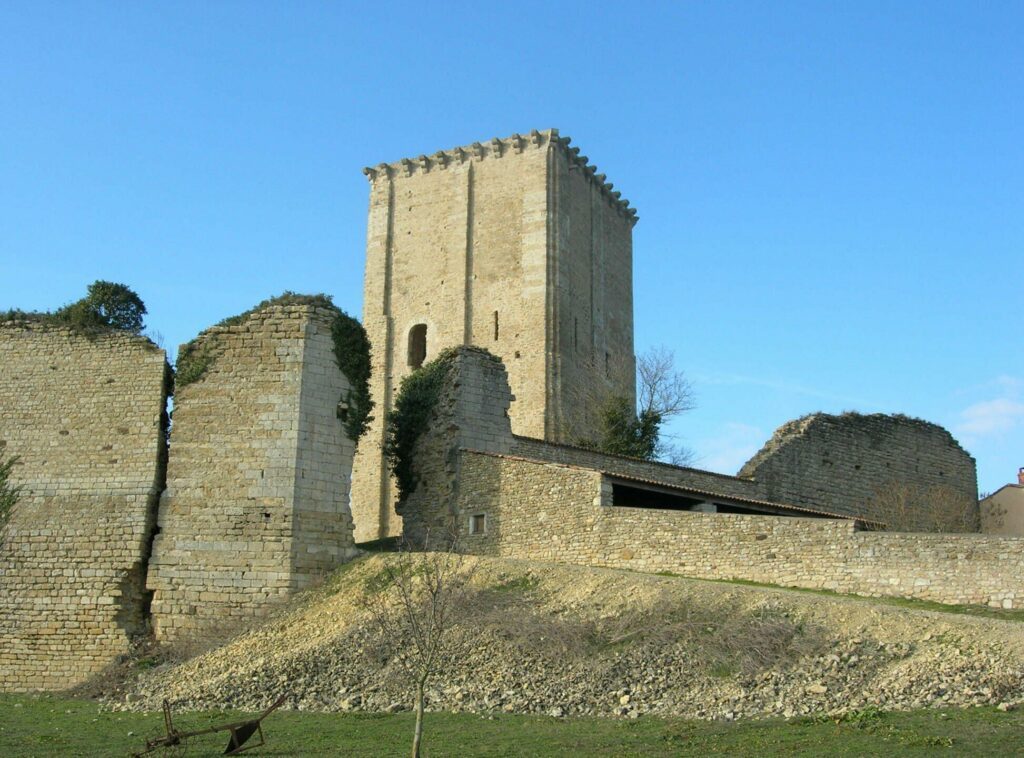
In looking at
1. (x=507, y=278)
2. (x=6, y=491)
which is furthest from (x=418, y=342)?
(x=6, y=491)

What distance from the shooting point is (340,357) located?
803 inches

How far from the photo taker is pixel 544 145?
125 feet

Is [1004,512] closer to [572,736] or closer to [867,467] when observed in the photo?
[867,467]

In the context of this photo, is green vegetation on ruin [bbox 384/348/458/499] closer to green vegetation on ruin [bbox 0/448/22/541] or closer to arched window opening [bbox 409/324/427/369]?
green vegetation on ruin [bbox 0/448/22/541]

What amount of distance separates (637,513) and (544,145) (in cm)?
2094

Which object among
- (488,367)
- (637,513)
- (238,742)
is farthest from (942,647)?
(488,367)

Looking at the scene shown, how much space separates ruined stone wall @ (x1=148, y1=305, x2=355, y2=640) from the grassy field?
4.20 m

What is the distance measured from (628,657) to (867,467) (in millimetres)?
16163

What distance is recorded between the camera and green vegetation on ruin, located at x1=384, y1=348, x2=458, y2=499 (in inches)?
904

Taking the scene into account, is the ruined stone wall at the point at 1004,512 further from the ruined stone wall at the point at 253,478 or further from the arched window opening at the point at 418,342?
the ruined stone wall at the point at 253,478

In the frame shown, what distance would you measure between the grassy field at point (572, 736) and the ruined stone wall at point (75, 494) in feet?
14.1

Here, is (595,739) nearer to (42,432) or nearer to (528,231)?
(42,432)

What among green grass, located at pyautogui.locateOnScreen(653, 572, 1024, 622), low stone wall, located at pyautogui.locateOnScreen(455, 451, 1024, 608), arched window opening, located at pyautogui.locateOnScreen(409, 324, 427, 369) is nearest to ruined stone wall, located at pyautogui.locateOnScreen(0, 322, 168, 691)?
low stone wall, located at pyautogui.locateOnScreen(455, 451, 1024, 608)

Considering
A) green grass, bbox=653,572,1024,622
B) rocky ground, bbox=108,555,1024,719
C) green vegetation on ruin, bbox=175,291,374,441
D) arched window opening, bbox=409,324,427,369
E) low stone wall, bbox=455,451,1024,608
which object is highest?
arched window opening, bbox=409,324,427,369
